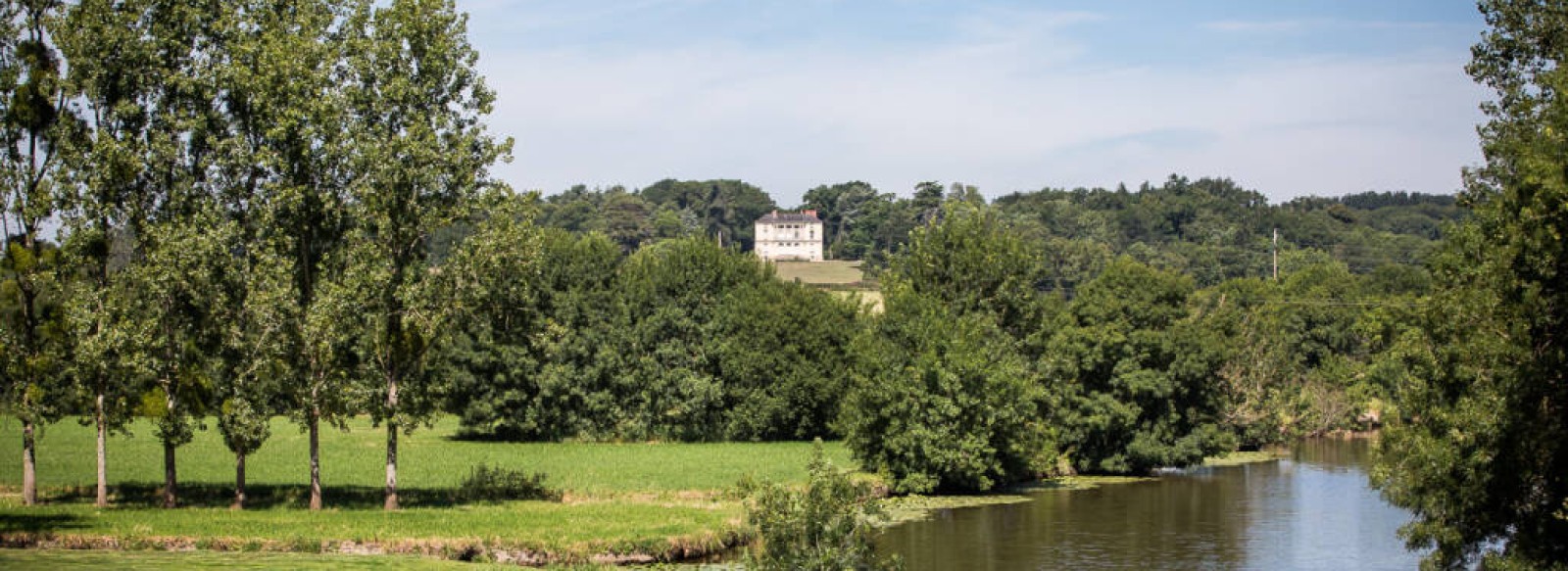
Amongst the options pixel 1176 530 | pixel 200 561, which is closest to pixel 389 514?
pixel 200 561

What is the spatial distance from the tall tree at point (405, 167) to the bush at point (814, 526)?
20.8 m

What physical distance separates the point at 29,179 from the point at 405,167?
1112 centimetres

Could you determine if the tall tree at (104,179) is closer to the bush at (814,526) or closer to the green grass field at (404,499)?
the green grass field at (404,499)

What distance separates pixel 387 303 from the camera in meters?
41.8

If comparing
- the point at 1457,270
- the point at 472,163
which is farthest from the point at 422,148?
the point at 1457,270

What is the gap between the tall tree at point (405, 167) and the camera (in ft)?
134

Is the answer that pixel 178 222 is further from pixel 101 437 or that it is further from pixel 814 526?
pixel 814 526

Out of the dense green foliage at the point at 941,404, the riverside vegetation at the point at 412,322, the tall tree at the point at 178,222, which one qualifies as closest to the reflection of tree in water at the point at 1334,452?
the riverside vegetation at the point at 412,322

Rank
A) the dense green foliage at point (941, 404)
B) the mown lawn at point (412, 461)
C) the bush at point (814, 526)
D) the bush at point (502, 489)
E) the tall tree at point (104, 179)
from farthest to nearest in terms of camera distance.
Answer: the dense green foliage at point (941, 404), the mown lawn at point (412, 461), the bush at point (502, 489), the tall tree at point (104, 179), the bush at point (814, 526)

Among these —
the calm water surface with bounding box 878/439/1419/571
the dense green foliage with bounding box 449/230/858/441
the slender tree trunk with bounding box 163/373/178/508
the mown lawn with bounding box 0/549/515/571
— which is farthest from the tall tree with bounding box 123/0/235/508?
the dense green foliage with bounding box 449/230/858/441

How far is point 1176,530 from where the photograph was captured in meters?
46.0

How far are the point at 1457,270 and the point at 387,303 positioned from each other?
103 feet

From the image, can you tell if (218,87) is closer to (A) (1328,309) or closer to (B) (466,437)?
(B) (466,437)

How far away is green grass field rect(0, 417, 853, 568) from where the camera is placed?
111 ft
